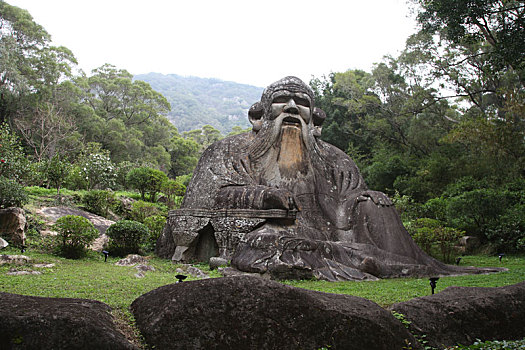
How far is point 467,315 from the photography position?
2.85m

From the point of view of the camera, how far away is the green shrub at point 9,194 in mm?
7906

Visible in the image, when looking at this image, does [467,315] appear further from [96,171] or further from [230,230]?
[96,171]

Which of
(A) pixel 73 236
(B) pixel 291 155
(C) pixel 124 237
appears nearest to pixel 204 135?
(C) pixel 124 237

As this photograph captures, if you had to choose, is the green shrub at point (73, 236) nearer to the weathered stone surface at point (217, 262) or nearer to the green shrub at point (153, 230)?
the green shrub at point (153, 230)

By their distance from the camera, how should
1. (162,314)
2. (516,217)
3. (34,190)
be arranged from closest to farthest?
(162,314), (516,217), (34,190)

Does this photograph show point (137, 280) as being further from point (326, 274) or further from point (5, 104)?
point (5, 104)

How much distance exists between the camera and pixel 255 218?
21.2 feet

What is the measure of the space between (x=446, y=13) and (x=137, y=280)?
6.63m

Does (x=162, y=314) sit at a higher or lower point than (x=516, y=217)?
lower

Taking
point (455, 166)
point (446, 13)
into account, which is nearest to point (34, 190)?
point (446, 13)

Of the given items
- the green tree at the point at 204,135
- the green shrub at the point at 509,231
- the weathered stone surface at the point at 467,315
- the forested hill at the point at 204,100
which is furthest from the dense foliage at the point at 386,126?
the forested hill at the point at 204,100

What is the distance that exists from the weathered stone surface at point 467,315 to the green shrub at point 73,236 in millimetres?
6046

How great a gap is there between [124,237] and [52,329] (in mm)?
6530

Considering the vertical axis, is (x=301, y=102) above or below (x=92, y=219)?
above
